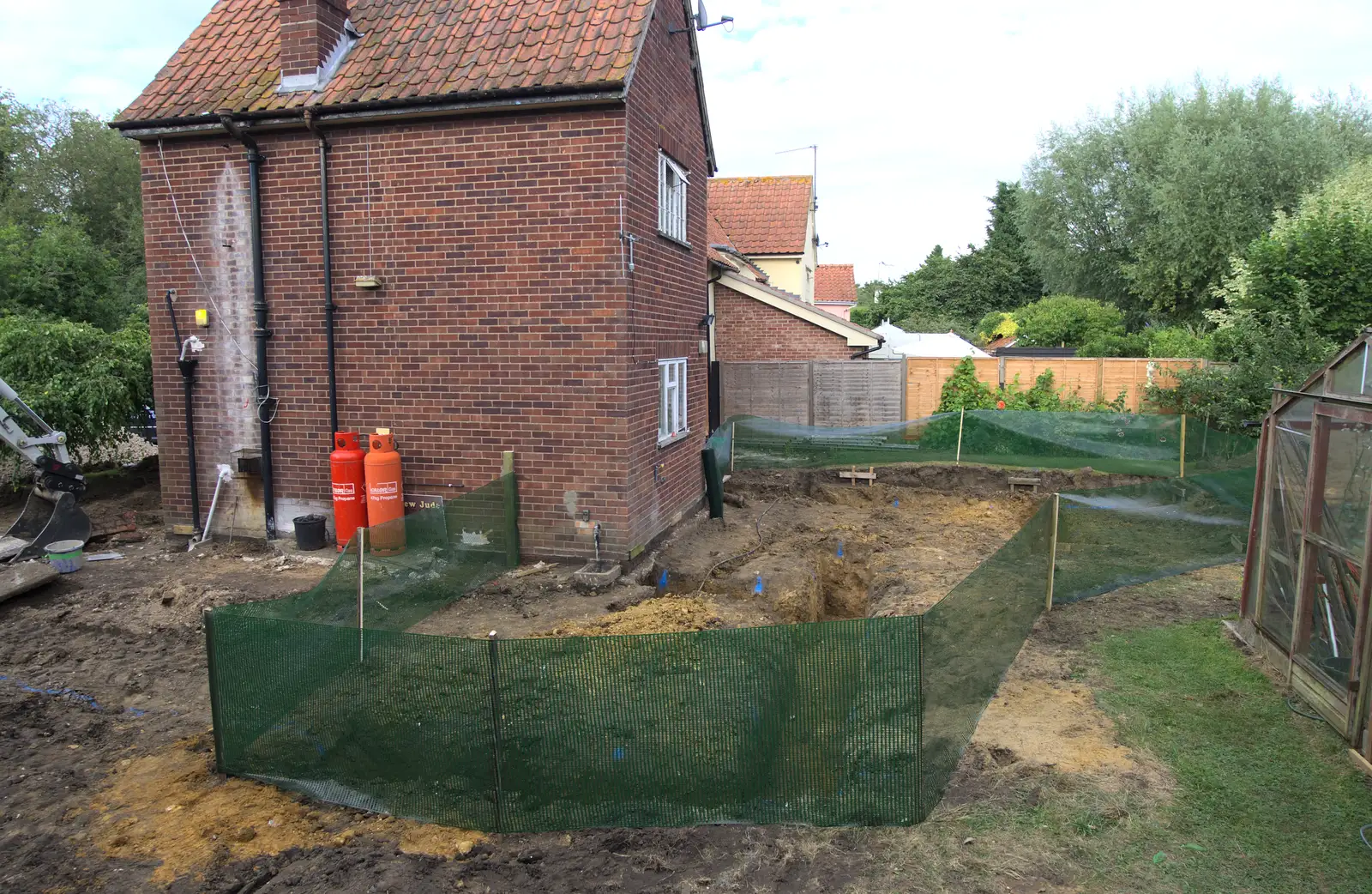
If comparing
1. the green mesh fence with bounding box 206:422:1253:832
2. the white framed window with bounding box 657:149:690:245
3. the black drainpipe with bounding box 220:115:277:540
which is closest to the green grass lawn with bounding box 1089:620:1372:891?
the green mesh fence with bounding box 206:422:1253:832

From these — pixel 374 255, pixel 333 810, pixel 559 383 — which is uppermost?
pixel 374 255

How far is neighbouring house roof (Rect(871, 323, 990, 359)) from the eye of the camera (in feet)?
83.4

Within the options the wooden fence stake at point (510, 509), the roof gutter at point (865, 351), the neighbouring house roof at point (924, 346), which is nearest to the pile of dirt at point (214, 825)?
the wooden fence stake at point (510, 509)

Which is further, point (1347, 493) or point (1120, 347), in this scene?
point (1120, 347)

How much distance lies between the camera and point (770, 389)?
1952cm

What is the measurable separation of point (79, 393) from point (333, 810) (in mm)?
12420

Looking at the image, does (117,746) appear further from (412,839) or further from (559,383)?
(559,383)

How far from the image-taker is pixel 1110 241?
3384cm

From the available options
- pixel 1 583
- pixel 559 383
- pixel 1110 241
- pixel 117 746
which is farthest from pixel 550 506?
pixel 1110 241

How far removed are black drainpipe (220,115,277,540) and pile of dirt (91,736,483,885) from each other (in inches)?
219

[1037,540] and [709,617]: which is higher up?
[1037,540]

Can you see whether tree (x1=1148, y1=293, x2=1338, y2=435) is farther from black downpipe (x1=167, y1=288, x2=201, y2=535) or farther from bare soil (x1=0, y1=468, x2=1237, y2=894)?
black downpipe (x1=167, y1=288, x2=201, y2=535)

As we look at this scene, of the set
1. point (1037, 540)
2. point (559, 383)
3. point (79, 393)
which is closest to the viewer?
point (1037, 540)

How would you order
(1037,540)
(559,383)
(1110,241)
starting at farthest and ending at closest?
(1110,241), (559,383), (1037,540)
